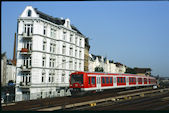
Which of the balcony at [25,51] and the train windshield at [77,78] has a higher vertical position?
the balcony at [25,51]

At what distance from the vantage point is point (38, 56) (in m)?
39.4

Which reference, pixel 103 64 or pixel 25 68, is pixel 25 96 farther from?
pixel 103 64

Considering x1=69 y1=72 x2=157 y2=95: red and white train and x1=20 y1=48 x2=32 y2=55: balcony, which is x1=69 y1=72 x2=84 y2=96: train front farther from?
x1=20 y1=48 x2=32 y2=55: balcony

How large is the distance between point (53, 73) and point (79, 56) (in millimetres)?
11775

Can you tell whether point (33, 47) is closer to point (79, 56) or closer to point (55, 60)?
point (55, 60)

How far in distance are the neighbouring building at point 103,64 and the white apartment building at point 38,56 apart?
40.0 metres

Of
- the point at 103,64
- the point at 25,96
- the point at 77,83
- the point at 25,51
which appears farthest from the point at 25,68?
the point at 103,64

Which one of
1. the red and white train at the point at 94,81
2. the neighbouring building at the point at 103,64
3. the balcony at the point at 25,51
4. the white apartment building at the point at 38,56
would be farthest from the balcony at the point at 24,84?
the neighbouring building at the point at 103,64

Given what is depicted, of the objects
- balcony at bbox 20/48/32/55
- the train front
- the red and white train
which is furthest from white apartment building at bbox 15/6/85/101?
the red and white train

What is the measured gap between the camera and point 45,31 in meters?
41.5

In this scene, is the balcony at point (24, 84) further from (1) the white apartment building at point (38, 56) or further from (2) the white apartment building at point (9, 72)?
(2) the white apartment building at point (9, 72)

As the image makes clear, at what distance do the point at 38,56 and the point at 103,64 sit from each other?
2427 inches

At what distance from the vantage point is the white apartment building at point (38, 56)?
127ft

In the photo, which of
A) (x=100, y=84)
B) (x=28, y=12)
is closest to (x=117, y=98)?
(x=100, y=84)
